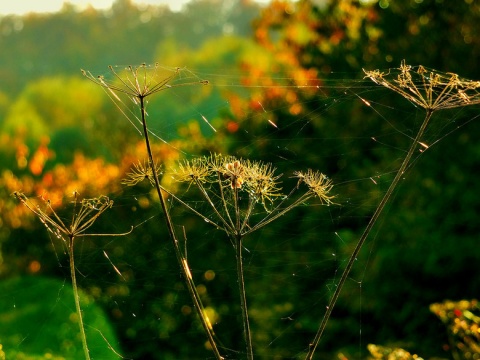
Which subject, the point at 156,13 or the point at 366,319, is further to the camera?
the point at 156,13

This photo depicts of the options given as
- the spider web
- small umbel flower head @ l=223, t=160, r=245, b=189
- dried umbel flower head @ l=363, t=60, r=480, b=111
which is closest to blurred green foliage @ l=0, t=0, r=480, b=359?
the spider web

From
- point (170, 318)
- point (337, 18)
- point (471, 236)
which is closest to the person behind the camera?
point (170, 318)

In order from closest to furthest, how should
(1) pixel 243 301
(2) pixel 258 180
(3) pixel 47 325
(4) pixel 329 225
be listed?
(1) pixel 243 301 < (2) pixel 258 180 < (3) pixel 47 325 < (4) pixel 329 225

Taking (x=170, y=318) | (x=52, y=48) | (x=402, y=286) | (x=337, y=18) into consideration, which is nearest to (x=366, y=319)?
(x=402, y=286)

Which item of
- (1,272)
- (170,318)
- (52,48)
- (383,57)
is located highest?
(383,57)

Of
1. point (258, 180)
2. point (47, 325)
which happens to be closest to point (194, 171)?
point (258, 180)

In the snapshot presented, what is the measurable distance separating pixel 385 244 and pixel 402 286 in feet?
1.10

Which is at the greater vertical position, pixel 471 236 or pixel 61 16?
pixel 471 236

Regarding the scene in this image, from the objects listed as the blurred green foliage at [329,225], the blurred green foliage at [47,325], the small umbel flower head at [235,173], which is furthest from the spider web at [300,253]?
the small umbel flower head at [235,173]

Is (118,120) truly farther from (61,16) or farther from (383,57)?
(61,16)

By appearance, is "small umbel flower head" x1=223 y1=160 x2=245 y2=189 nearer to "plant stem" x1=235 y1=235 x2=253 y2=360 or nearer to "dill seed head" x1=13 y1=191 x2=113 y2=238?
"plant stem" x1=235 y1=235 x2=253 y2=360

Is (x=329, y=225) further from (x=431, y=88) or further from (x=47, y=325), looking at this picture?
(x=431, y=88)

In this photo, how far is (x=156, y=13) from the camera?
39219 millimetres

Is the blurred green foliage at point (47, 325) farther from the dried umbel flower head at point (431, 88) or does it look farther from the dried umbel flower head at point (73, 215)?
the dried umbel flower head at point (431, 88)
